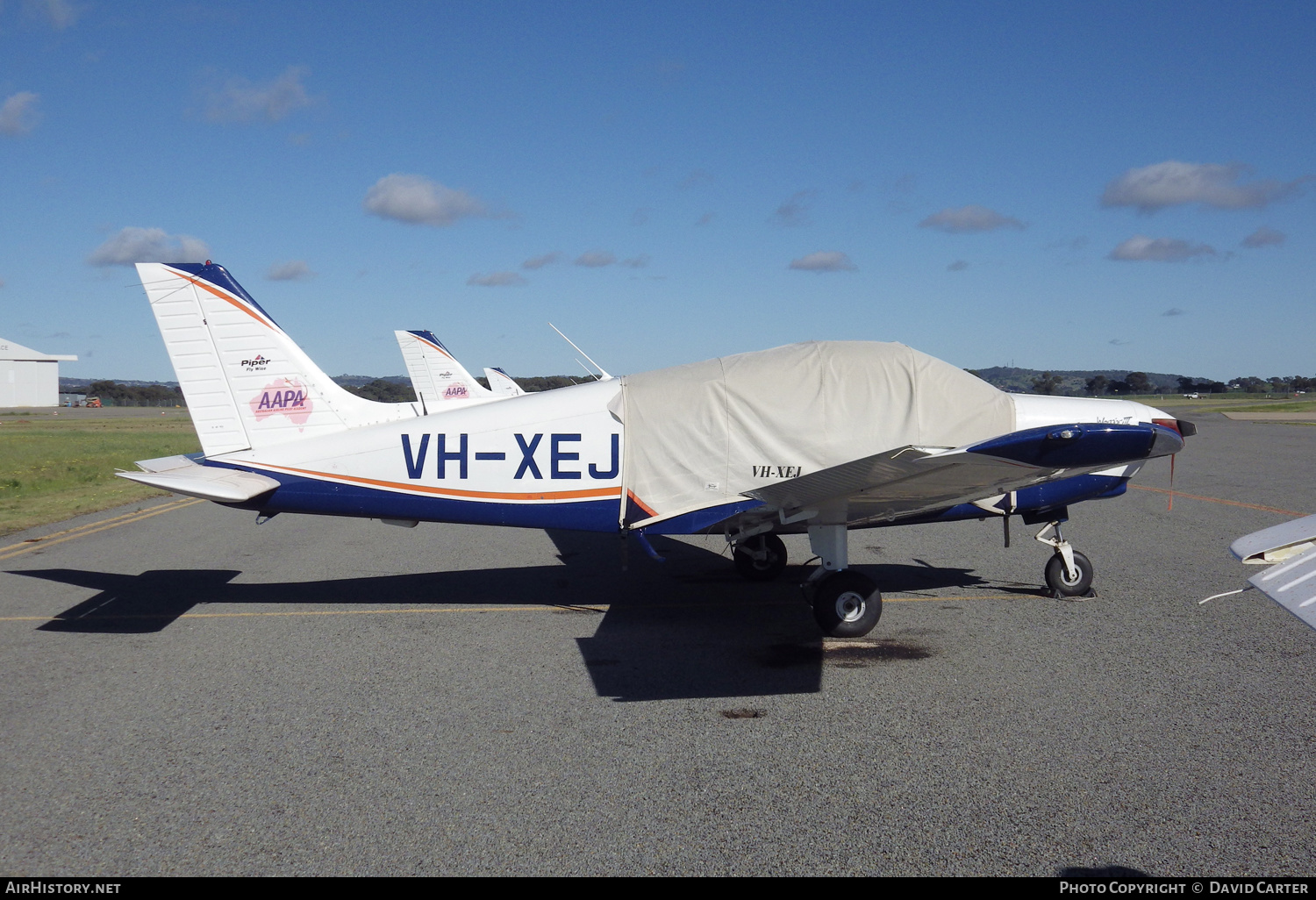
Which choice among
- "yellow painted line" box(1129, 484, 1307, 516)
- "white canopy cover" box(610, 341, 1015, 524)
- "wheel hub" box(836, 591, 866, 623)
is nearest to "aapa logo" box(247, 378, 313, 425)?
"white canopy cover" box(610, 341, 1015, 524)

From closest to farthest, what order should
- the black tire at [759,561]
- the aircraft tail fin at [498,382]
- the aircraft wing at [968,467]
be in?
the aircraft wing at [968,467]
the black tire at [759,561]
the aircraft tail fin at [498,382]

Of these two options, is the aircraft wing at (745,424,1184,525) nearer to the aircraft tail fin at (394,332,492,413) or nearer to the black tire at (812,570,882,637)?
the black tire at (812,570,882,637)

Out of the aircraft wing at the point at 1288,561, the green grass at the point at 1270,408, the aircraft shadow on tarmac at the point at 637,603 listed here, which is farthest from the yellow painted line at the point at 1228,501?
the green grass at the point at 1270,408

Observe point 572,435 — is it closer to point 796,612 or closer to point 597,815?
point 796,612

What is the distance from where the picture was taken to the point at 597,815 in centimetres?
413

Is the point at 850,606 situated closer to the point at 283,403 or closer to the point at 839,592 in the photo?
the point at 839,592

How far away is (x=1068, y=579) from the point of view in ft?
27.5

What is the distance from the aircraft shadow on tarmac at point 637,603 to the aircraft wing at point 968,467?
1183 millimetres

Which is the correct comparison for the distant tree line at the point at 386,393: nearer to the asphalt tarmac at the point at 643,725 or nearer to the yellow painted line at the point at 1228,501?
the yellow painted line at the point at 1228,501

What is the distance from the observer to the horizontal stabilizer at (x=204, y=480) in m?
7.02
